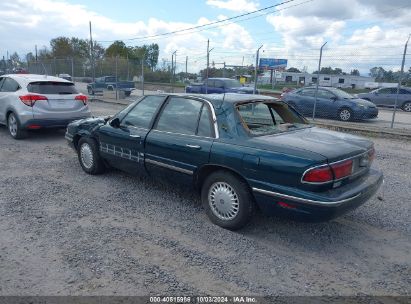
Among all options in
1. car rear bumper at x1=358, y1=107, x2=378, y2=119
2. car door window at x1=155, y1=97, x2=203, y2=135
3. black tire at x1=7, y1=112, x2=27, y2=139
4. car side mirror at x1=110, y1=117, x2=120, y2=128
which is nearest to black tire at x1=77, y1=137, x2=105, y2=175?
car side mirror at x1=110, y1=117, x2=120, y2=128

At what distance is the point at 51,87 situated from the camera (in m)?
8.54

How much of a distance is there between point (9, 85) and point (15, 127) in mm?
1114

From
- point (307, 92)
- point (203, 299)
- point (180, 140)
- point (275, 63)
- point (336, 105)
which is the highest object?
point (275, 63)

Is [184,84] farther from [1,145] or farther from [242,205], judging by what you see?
[242,205]

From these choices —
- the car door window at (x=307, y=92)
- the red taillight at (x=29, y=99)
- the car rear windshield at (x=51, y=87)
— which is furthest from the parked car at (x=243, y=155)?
the car door window at (x=307, y=92)

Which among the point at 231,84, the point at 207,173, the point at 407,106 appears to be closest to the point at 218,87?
the point at 231,84

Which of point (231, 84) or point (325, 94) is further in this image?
point (231, 84)

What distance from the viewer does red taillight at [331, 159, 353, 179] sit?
3439mm

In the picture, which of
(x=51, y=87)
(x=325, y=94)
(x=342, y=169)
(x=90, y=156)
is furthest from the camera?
(x=325, y=94)

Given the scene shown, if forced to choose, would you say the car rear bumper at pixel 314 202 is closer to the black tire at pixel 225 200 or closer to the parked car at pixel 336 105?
the black tire at pixel 225 200

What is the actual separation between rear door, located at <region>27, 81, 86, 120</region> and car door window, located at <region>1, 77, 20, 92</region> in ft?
1.63

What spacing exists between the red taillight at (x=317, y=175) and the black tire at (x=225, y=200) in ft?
2.27

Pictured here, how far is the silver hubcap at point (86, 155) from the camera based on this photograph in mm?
5766

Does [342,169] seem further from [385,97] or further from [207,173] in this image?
[385,97]
